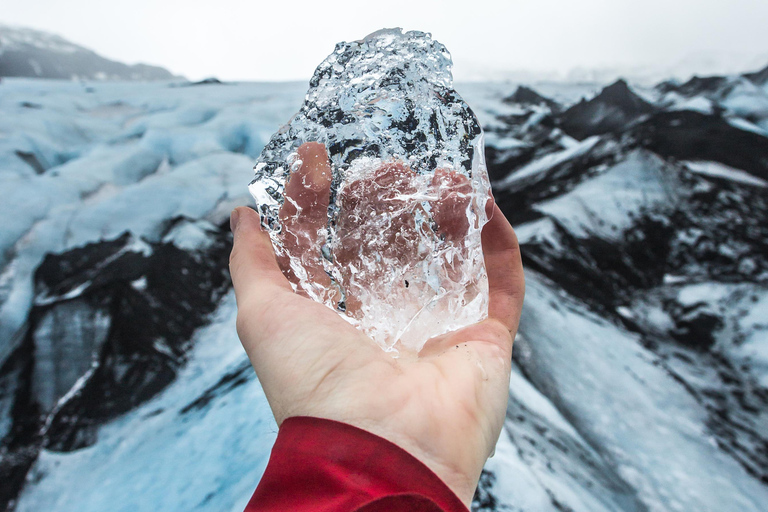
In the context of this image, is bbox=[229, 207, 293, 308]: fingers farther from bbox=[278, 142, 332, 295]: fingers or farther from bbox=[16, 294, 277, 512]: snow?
bbox=[16, 294, 277, 512]: snow

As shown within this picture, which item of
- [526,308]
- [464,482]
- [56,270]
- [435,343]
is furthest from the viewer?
[526,308]

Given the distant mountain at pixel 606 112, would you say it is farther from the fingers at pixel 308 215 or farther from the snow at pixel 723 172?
the fingers at pixel 308 215

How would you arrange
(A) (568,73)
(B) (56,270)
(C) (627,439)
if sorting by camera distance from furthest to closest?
(A) (568,73), (B) (56,270), (C) (627,439)

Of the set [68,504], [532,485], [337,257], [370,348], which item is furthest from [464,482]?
[68,504]

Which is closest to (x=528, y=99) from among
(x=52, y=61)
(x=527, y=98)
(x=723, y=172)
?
(x=527, y=98)

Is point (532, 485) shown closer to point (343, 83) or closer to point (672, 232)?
point (343, 83)

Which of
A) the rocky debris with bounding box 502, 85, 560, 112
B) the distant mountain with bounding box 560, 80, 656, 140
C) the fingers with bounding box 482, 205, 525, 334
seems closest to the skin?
the fingers with bounding box 482, 205, 525, 334
